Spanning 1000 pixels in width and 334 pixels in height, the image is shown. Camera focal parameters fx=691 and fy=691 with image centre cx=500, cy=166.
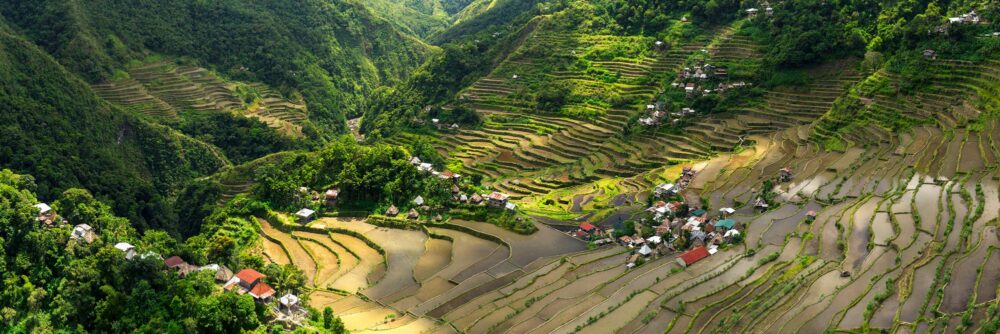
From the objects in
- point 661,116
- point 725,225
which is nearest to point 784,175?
point 725,225

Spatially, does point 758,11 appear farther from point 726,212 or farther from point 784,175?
point 726,212

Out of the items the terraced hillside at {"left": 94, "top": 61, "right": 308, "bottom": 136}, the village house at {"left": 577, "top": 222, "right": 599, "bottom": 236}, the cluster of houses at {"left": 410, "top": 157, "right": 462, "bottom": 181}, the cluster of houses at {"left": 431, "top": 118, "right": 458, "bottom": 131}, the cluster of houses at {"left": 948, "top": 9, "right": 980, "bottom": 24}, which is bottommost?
the terraced hillside at {"left": 94, "top": 61, "right": 308, "bottom": 136}

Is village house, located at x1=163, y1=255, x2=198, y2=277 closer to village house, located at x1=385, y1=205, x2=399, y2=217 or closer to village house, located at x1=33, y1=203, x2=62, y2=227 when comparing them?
village house, located at x1=33, y1=203, x2=62, y2=227

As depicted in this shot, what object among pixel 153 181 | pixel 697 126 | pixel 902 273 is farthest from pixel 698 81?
pixel 153 181

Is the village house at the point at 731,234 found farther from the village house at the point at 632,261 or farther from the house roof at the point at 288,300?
the house roof at the point at 288,300

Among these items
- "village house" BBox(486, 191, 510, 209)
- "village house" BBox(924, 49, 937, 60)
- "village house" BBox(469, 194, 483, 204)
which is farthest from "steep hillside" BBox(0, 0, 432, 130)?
"village house" BBox(924, 49, 937, 60)

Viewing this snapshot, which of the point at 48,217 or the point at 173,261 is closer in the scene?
the point at 173,261

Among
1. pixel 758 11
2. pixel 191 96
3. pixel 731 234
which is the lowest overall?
pixel 191 96

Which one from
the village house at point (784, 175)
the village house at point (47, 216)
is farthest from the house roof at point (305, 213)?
the village house at point (784, 175)
